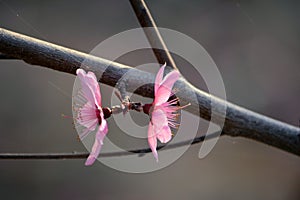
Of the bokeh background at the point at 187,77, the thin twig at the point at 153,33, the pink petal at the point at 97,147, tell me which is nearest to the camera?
the pink petal at the point at 97,147

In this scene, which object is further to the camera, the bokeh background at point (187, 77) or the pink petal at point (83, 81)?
the bokeh background at point (187, 77)

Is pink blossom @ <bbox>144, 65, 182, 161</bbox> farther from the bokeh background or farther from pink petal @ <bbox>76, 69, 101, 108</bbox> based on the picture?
the bokeh background

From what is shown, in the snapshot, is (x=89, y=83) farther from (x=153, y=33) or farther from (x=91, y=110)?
(x=153, y=33)

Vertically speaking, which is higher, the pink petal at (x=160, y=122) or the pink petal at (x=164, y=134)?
the pink petal at (x=160, y=122)

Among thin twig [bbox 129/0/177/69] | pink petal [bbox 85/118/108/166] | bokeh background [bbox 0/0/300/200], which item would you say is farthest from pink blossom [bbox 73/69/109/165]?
bokeh background [bbox 0/0/300/200]

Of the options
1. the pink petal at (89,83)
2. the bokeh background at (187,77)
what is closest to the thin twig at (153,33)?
the pink petal at (89,83)

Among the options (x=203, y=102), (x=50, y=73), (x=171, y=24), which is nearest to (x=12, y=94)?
(x=50, y=73)

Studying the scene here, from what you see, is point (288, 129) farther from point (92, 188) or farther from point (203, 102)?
point (92, 188)

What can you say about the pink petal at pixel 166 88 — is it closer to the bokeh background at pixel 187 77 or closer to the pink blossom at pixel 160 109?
the pink blossom at pixel 160 109

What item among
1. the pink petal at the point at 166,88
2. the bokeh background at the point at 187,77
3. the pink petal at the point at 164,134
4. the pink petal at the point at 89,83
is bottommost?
the bokeh background at the point at 187,77
